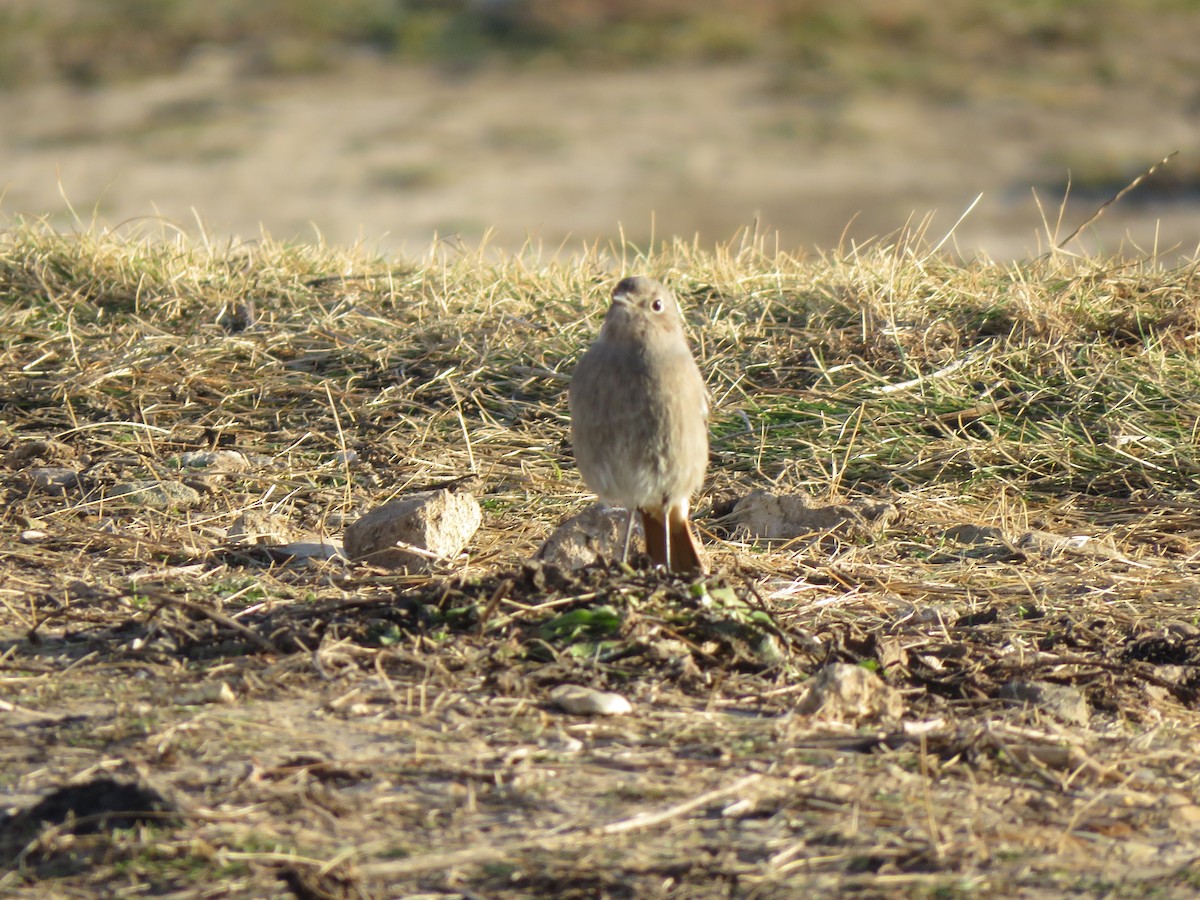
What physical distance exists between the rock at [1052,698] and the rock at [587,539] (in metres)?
1.25

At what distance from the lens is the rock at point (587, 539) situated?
4270mm

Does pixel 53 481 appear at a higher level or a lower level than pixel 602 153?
higher

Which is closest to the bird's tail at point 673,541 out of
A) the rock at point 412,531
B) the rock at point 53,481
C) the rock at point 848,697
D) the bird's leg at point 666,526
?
the bird's leg at point 666,526

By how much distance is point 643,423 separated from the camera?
4.38 meters

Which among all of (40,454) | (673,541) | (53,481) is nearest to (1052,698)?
(673,541)

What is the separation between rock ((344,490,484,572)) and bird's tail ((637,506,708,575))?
55 cm

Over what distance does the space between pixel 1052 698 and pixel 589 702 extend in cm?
104

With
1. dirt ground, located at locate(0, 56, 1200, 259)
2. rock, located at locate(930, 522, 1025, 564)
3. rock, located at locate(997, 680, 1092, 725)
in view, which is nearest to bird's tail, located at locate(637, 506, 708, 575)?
rock, located at locate(930, 522, 1025, 564)

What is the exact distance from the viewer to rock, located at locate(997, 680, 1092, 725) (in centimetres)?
334

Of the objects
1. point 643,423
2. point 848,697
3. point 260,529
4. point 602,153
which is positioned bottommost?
point 602,153

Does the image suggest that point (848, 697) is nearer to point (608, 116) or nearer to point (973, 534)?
point (973, 534)

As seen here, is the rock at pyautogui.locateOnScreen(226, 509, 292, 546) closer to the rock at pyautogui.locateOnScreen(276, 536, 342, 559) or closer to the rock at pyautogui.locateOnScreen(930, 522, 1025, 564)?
the rock at pyautogui.locateOnScreen(276, 536, 342, 559)

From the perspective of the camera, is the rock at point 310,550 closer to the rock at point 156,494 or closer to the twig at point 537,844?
the rock at point 156,494

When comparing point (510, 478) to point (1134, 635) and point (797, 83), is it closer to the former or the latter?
point (1134, 635)
